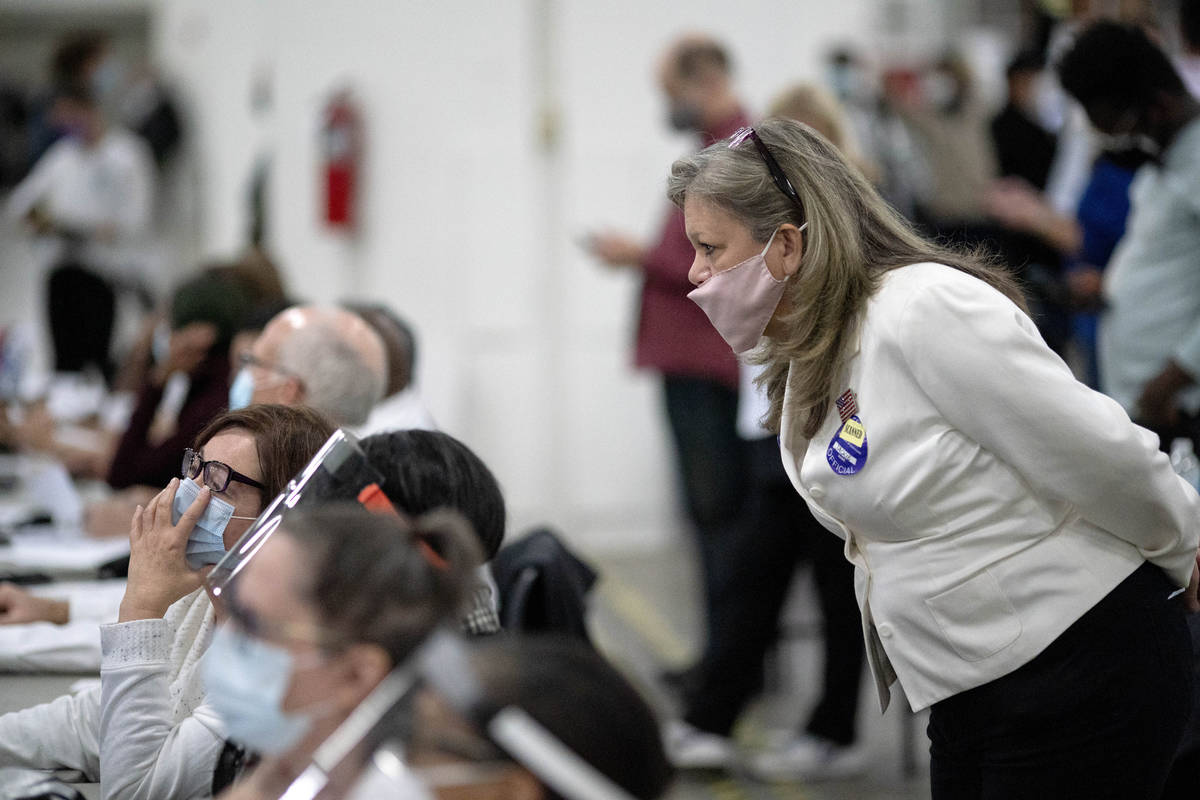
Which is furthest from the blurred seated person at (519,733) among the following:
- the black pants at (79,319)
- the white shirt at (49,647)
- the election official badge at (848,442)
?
the black pants at (79,319)

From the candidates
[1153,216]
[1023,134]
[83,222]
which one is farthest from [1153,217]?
[83,222]

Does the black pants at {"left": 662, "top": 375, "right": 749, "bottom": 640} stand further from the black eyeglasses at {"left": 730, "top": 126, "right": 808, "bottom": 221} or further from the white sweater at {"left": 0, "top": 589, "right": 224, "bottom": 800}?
the white sweater at {"left": 0, "top": 589, "right": 224, "bottom": 800}

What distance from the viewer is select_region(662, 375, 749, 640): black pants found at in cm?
426

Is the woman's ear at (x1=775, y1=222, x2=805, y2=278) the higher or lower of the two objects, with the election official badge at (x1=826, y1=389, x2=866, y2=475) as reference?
higher

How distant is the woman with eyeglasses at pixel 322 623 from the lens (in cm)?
141

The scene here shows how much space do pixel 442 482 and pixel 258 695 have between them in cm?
61

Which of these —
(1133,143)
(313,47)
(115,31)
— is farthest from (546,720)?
(115,31)

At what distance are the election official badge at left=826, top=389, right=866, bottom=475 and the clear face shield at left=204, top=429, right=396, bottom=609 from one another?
2.13ft

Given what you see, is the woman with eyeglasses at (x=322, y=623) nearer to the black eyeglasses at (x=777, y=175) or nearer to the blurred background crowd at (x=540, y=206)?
the black eyeglasses at (x=777, y=175)

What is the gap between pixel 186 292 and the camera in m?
4.16

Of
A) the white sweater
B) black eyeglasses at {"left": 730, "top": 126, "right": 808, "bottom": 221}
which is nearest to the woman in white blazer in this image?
black eyeglasses at {"left": 730, "top": 126, "right": 808, "bottom": 221}

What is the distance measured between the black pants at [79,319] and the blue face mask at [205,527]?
5.85 metres

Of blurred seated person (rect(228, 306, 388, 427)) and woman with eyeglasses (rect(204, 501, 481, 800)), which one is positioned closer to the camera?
woman with eyeglasses (rect(204, 501, 481, 800))

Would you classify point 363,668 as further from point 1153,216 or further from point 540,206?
point 540,206
